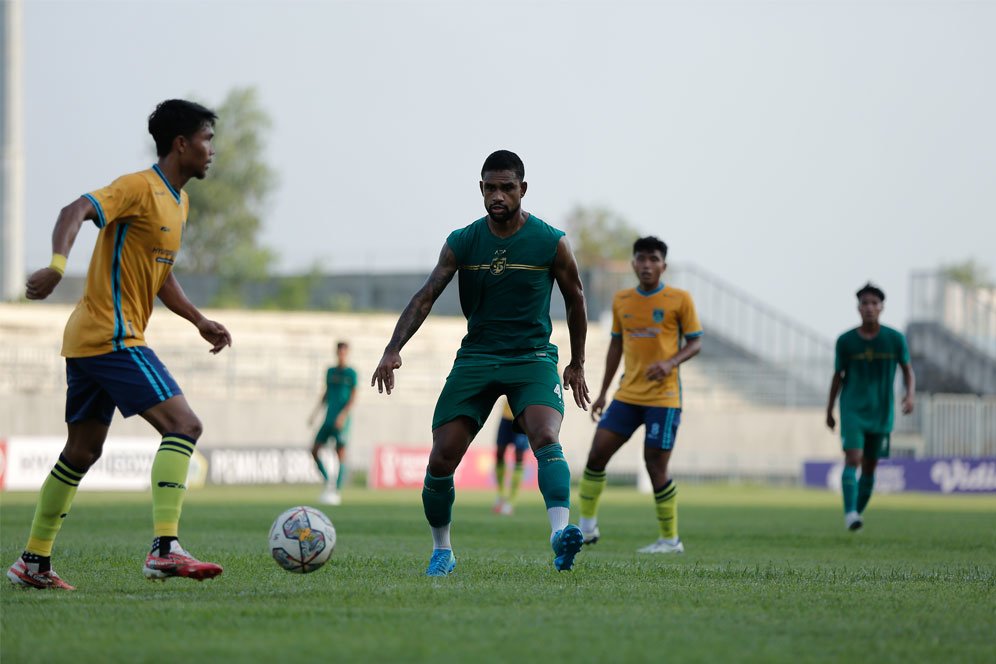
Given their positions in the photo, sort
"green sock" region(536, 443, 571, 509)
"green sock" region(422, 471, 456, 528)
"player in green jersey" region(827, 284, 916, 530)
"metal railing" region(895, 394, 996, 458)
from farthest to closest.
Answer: "metal railing" region(895, 394, 996, 458) → "player in green jersey" region(827, 284, 916, 530) → "green sock" region(422, 471, 456, 528) → "green sock" region(536, 443, 571, 509)

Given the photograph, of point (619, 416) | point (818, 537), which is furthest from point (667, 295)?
point (818, 537)

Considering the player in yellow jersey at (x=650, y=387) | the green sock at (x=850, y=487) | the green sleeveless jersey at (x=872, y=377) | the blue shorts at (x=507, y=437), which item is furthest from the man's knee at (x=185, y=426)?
the blue shorts at (x=507, y=437)

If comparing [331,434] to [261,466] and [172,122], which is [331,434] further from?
[172,122]

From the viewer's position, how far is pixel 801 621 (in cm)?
617

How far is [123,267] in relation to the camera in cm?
717

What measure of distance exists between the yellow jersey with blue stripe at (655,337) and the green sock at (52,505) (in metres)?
5.49

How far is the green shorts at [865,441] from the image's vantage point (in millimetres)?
14883

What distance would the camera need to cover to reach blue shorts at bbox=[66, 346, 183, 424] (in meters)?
7.08

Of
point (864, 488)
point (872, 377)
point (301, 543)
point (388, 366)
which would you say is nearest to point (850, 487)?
point (864, 488)

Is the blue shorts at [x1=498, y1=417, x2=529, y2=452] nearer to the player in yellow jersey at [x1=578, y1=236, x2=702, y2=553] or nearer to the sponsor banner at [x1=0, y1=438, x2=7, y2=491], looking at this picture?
the player in yellow jersey at [x1=578, y1=236, x2=702, y2=553]

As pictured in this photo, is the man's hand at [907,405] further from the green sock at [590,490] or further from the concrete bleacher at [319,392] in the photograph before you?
the concrete bleacher at [319,392]

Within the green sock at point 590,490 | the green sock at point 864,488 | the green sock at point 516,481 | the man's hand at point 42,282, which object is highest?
the man's hand at point 42,282

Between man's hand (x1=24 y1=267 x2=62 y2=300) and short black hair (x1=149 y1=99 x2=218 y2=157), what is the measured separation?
1.22 metres

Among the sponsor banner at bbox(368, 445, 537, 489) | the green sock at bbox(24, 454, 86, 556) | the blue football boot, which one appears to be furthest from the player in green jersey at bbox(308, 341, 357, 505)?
the blue football boot
